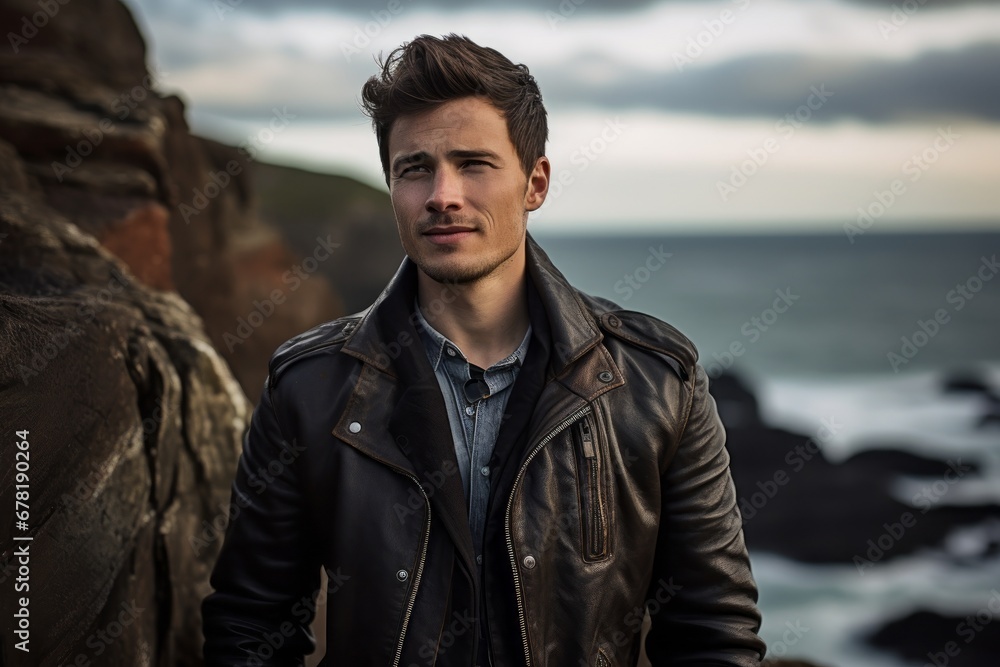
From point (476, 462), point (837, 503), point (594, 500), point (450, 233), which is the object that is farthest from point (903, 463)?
point (450, 233)

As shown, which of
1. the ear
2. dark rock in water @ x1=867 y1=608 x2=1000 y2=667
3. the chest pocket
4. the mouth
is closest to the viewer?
the chest pocket

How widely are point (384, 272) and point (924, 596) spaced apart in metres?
8.77

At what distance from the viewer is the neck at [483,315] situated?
305 cm

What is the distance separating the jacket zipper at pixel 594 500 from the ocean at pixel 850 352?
3765 mm

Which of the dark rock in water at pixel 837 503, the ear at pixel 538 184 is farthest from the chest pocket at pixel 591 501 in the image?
the dark rock in water at pixel 837 503

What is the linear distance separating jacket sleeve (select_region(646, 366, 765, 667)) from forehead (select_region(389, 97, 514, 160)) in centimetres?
103

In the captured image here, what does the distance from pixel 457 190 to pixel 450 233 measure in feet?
0.44

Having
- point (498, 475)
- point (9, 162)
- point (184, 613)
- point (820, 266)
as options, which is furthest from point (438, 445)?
point (820, 266)

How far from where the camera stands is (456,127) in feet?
9.70

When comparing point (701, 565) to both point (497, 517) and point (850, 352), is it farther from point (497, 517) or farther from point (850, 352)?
point (850, 352)

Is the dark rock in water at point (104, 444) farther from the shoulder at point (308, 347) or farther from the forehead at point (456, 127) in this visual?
the forehead at point (456, 127)

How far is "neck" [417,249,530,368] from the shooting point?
305 cm

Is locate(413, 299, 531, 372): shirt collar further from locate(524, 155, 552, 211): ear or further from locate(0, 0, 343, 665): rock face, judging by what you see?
locate(0, 0, 343, 665): rock face

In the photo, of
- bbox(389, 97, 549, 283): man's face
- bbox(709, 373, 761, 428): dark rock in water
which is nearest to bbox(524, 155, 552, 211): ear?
bbox(389, 97, 549, 283): man's face
